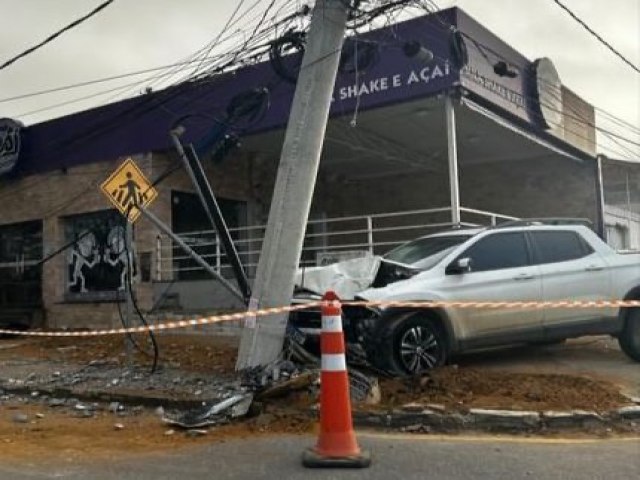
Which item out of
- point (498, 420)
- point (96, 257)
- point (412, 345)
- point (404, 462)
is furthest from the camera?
point (96, 257)

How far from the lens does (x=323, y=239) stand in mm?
21203

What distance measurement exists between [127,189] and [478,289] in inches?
182

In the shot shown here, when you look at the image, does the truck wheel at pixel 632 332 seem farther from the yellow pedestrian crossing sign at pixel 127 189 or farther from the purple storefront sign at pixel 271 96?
the yellow pedestrian crossing sign at pixel 127 189

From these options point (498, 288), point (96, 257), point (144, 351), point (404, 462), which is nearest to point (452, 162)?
point (498, 288)

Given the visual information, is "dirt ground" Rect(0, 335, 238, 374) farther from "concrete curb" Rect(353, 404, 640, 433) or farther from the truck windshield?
"concrete curb" Rect(353, 404, 640, 433)

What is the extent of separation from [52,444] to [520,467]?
3969 millimetres

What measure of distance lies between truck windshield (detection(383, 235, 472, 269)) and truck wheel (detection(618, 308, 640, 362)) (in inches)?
87.4

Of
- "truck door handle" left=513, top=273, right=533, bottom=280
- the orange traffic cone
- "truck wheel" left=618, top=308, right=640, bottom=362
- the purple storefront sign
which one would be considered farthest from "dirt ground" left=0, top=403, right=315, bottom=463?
the purple storefront sign

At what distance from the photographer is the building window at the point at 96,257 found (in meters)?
17.8

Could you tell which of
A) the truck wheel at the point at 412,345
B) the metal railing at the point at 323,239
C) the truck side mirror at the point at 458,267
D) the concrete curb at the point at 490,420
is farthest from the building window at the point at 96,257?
the concrete curb at the point at 490,420

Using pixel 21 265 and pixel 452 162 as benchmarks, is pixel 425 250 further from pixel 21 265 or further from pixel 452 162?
pixel 21 265

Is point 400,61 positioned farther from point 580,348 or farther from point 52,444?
point 52,444

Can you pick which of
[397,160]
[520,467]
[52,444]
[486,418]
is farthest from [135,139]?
[520,467]

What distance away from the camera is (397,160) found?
19484 mm
